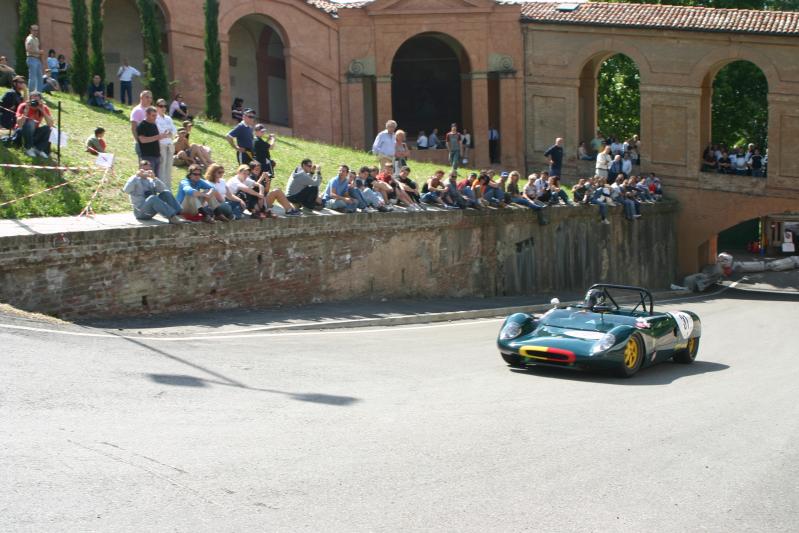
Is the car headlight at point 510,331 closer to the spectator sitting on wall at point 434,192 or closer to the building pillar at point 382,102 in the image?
the spectator sitting on wall at point 434,192

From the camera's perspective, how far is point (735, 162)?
153 feet

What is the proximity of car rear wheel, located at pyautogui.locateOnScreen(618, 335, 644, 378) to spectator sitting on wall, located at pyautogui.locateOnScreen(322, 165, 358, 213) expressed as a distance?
1040cm

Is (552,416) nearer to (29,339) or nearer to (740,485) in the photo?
(740,485)

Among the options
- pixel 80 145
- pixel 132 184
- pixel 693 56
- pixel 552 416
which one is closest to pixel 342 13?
pixel 693 56

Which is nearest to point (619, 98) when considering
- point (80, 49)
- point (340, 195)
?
point (80, 49)

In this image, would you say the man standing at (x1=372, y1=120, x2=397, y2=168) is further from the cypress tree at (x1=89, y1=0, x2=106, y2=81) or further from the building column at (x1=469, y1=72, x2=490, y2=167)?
the building column at (x1=469, y1=72, x2=490, y2=167)

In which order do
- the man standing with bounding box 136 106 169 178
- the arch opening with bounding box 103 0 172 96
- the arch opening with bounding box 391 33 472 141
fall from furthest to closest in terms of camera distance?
the arch opening with bounding box 391 33 472 141
the arch opening with bounding box 103 0 172 96
the man standing with bounding box 136 106 169 178

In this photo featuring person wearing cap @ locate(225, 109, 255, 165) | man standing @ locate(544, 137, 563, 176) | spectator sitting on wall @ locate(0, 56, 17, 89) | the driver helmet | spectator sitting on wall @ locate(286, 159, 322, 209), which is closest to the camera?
the driver helmet

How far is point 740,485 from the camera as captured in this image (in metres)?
10.8

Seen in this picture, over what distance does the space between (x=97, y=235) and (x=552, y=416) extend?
32.1ft

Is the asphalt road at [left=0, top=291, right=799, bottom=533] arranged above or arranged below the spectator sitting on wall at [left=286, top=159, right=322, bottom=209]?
below

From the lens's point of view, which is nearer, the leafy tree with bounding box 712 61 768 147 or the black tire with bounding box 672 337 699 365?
the black tire with bounding box 672 337 699 365

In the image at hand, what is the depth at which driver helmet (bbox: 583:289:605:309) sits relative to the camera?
741 inches

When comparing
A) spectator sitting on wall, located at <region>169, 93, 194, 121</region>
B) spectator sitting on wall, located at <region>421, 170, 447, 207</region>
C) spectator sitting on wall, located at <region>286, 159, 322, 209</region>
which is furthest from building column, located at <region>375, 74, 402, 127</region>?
spectator sitting on wall, located at <region>286, 159, 322, 209</region>
